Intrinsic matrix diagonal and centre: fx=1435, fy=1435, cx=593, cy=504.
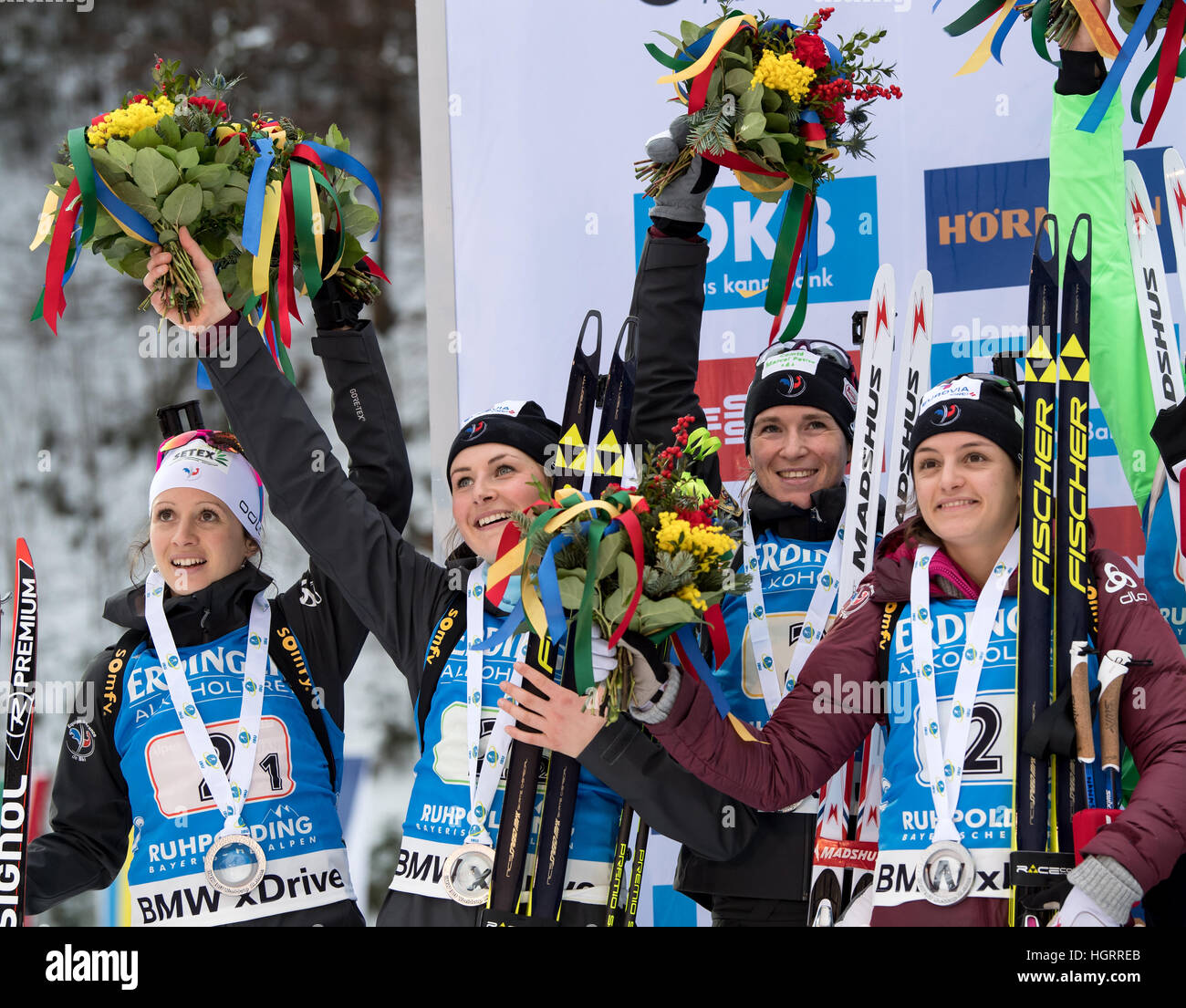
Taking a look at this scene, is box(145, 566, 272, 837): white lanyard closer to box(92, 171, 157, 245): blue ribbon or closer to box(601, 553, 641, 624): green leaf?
box(92, 171, 157, 245): blue ribbon

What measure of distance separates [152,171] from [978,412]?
1.87m

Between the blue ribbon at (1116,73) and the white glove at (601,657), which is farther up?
the blue ribbon at (1116,73)

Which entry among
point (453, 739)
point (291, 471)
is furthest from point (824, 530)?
point (291, 471)

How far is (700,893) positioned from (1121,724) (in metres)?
1.02

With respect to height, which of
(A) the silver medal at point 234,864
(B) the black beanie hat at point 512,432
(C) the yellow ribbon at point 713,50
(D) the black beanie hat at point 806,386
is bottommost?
(A) the silver medal at point 234,864

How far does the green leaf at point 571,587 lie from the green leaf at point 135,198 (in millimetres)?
1295

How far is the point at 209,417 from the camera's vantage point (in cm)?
683

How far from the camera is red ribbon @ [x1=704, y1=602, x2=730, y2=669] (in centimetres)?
313

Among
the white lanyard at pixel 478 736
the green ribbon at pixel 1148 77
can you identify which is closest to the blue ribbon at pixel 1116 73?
the green ribbon at pixel 1148 77

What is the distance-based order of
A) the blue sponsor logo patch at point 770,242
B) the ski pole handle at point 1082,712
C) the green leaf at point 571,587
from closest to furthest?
the green leaf at point 571,587
the ski pole handle at point 1082,712
the blue sponsor logo patch at point 770,242

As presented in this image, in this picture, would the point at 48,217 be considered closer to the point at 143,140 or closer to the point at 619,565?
the point at 143,140

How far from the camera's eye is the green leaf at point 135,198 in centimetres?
317

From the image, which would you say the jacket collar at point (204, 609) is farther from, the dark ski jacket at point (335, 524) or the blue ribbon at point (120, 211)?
the blue ribbon at point (120, 211)

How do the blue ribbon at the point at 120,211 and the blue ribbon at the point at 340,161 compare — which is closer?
the blue ribbon at the point at 120,211
